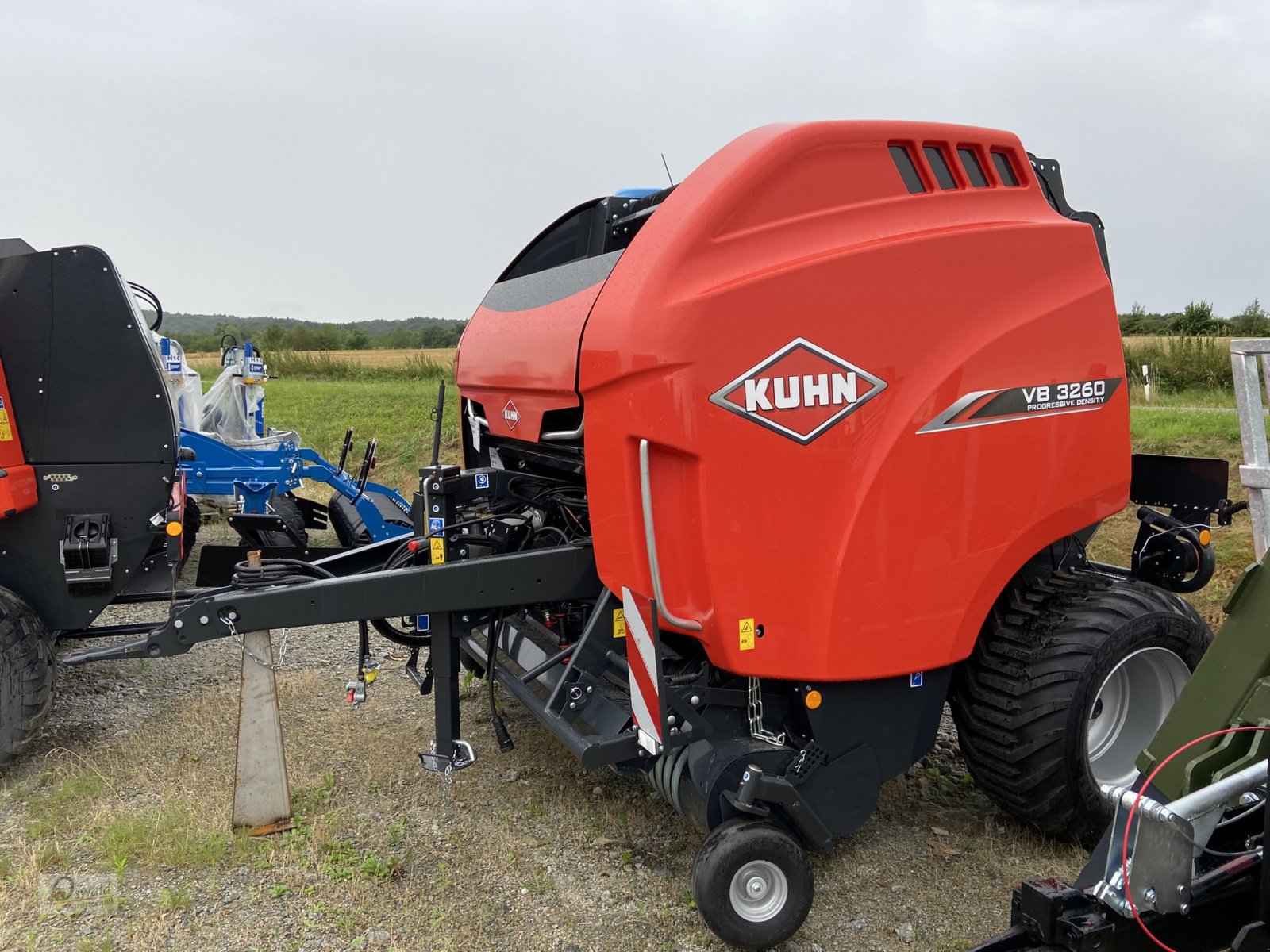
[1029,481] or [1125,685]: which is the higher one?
[1029,481]

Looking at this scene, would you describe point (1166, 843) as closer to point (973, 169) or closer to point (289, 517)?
point (973, 169)

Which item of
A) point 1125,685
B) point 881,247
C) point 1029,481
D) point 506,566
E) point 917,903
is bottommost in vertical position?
point 917,903

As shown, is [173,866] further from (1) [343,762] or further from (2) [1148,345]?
(2) [1148,345]

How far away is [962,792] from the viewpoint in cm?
377

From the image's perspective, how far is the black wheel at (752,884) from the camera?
2689 mm

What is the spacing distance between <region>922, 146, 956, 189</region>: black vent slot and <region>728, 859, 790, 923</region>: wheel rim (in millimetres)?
2108

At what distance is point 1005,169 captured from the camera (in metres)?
3.18

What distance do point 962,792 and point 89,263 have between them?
4072 millimetres

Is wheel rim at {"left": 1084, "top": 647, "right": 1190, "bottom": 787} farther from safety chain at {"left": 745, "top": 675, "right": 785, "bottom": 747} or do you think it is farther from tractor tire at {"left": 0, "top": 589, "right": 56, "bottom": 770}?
tractor tire at {"left": 0, "top": 589, "right": 56, "bottom": 770}

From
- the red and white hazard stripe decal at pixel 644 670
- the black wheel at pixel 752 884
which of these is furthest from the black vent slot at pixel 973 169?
the black wheel at pixel 752 884

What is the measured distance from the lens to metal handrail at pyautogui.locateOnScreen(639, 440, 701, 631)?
8.74 ft

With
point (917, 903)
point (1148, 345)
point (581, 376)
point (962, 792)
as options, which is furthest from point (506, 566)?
point (1148, 345)

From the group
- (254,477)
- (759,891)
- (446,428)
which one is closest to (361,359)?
(446,428)

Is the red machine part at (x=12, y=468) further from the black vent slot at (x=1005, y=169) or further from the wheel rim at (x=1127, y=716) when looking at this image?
the wheel rim at (x=1127, y=716)
